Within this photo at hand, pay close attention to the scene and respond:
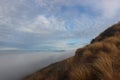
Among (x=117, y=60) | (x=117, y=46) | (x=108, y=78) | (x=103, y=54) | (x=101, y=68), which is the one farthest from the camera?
(x=117, y=46)

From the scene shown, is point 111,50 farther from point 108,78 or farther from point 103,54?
point 108,78

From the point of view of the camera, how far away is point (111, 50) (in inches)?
805

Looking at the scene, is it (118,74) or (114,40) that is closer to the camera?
(118,74)

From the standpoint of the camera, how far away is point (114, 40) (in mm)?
23172

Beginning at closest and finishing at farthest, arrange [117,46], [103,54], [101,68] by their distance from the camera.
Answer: [101,68] → [103,54] → [117,46]

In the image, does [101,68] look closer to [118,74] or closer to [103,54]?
[118,74]

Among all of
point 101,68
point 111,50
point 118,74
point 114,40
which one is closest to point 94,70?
point 101,68

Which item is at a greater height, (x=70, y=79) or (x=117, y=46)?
(x=117, y=46)

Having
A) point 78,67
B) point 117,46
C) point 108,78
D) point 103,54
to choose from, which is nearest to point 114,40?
point 117,46

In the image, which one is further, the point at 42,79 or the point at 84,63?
the point at 42,79

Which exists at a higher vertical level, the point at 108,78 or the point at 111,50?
the point at 111,50

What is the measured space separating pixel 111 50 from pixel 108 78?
4.76 metres

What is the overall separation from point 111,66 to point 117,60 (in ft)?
3.22

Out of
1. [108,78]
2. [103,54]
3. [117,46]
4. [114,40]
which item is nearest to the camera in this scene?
[108,78]
